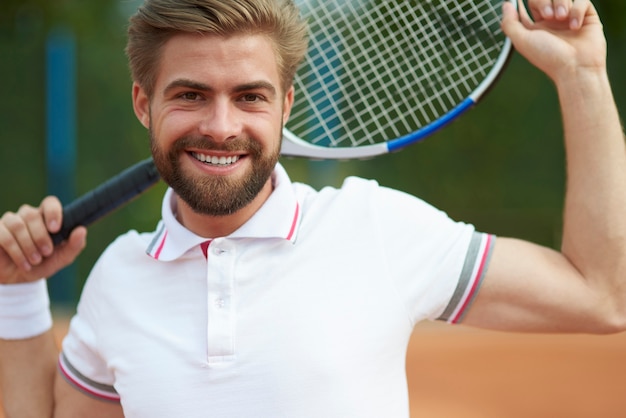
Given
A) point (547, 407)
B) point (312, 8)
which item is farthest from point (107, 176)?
point (312, 8)

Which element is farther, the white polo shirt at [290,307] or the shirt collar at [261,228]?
the shirt collar at [261,228]

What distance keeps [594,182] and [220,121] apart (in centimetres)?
69

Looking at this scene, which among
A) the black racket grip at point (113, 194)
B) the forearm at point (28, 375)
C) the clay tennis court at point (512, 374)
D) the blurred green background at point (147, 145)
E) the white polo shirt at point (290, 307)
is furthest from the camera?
the blurred green background at point (147, 145)

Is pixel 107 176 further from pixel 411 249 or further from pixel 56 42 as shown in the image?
pixel 411 249

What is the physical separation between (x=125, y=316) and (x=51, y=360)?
0.35 metres

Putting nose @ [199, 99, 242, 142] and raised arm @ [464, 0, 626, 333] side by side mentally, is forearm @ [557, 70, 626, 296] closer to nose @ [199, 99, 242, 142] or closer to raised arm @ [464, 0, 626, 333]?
raised arm @ [464, 0, 626, 333]

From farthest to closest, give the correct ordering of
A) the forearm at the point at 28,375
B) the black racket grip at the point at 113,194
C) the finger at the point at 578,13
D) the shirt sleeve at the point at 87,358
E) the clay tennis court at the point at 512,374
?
the clay tennis court at the point at 512,374, the black racket grip at the point at 113,194, the forearm at the point at 28,375, the shirt sleeve at the point at 87,358, the finger at the point at 578,13

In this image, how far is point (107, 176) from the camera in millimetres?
7262

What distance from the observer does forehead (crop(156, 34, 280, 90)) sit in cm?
171

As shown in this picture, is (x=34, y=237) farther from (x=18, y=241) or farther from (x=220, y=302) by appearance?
(x=220, y=302)

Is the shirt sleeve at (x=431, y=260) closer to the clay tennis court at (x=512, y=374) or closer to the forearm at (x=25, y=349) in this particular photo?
the forearm at (x=25, y=349)

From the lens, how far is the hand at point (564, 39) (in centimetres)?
177

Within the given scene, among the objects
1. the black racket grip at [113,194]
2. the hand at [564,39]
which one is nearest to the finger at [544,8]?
the hand at [564,39]

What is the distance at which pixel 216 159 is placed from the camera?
5.73 feet
